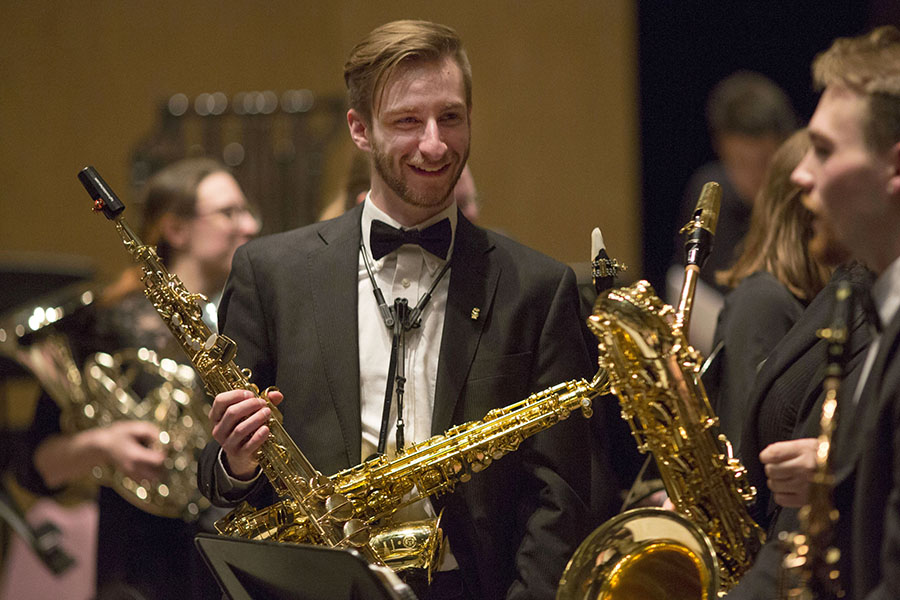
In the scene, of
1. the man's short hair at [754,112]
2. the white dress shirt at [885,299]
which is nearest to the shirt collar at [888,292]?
the white dress shirt at [885,299]

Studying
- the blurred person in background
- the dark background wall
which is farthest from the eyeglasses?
the dark background wall

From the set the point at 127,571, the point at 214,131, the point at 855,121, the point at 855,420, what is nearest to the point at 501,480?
the point at 855,420

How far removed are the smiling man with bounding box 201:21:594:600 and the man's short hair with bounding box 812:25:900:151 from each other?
0.81 m

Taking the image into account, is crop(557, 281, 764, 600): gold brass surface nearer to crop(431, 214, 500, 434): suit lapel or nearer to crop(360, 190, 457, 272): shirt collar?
crop(431, 214, 500, 434): suit lapel

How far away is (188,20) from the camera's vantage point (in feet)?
24.1

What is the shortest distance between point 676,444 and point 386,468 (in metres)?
0.63

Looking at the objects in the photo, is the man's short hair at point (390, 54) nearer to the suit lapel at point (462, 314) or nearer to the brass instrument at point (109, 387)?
the suit lapel at point (462, 314)

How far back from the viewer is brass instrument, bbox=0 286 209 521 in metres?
3.88

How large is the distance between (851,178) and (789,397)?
0.67 meters

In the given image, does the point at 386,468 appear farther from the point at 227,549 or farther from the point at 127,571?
the point at 127,571

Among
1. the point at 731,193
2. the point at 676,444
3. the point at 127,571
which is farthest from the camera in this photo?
the point at 731,193

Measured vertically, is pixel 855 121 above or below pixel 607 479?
above

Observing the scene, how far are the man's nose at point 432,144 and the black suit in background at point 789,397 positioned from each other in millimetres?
→ 891

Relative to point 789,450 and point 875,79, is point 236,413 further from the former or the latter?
point 875,79
